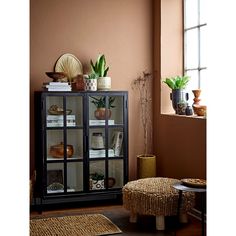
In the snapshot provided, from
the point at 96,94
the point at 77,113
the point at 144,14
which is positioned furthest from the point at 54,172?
the point at 144,14

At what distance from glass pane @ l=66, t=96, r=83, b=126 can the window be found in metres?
1.28

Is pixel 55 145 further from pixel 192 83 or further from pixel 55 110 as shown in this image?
pixel 192 83

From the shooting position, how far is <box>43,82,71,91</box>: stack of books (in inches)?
169

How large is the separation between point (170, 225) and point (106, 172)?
1088mm

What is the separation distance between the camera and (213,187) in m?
0.91

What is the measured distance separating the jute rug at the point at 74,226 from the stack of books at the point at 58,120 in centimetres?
97

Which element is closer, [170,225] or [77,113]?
[170,225]

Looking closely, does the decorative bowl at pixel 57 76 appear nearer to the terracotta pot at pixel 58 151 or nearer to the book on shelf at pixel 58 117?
the book on shelf at pixel 58 117

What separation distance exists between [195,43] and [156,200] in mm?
1993

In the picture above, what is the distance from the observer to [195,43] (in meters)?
4.64

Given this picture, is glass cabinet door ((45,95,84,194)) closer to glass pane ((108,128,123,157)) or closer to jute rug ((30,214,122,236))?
glass pane ((108,128,123,157))

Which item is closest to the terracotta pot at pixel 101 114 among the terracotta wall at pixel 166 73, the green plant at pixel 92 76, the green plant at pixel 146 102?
the green plant at pixel 92 76

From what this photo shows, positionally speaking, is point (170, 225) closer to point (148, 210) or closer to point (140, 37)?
point (148, 210)

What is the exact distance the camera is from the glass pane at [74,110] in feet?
14.6
